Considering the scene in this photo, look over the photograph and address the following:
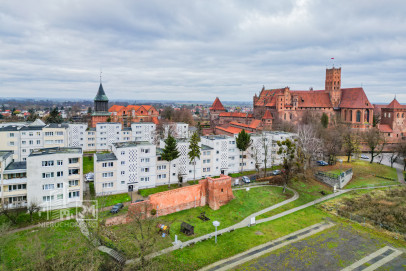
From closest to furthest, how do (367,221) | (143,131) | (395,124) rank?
(367,221) → (143,131) → (395,124)

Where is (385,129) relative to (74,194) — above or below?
above

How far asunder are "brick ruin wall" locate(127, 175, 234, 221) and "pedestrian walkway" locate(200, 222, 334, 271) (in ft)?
35.8

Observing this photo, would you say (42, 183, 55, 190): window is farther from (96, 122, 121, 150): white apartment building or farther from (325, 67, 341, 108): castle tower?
(325, 67, 341, 108): castle tower

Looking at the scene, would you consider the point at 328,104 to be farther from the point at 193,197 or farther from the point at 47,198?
the point at 47,198

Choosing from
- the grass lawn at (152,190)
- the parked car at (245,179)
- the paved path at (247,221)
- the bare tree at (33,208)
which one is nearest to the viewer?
the paved path at (247,221)

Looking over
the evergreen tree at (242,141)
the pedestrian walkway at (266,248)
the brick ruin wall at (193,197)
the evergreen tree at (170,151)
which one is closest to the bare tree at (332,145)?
the evergreen tree at (242,141)

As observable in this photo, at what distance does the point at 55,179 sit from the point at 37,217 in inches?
200

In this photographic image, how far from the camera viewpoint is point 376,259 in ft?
87.0

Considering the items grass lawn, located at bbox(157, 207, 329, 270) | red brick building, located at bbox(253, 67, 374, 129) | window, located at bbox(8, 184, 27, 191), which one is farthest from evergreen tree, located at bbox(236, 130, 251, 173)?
red brick building, located at bbox(253, 67, 374, 129)

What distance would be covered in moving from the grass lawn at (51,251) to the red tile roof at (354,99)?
93.3m

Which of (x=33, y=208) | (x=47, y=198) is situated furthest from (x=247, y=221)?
(x=33, y=208)

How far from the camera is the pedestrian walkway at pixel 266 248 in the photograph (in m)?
25.9

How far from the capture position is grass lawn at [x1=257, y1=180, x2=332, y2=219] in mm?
38406

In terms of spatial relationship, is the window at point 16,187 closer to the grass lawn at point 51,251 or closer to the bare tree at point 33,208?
the bare tree at point 33,208
